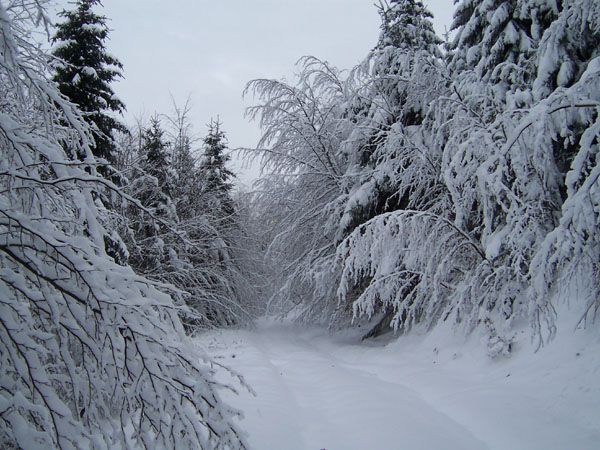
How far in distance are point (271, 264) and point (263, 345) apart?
10.6ft

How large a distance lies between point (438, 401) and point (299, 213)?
24.2 feet

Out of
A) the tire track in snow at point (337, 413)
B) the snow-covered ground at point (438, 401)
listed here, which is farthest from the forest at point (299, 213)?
the tire track in snow at point (337, 413)

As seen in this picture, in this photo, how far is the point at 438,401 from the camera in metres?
4.73

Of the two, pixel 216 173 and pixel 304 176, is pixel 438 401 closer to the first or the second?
pixel 304 176

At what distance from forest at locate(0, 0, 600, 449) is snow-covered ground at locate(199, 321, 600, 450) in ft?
1.55

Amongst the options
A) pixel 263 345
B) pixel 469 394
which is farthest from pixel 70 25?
pixel 469 394

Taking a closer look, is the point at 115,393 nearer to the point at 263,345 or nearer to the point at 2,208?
the point at 2,208

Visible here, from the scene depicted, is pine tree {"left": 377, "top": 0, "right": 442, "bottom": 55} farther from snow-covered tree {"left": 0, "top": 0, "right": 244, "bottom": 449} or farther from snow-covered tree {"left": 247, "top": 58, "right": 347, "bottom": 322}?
snow-covered tree {"left": 0, "top": 0, "right": 244, "bottom": 449}

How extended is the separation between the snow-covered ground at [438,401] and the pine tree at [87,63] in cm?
694

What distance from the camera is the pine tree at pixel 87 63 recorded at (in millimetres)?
8586

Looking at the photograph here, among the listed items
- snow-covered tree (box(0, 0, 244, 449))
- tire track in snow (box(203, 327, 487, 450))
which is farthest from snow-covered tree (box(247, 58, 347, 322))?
snow-covered tree (box(0, 0, 244, 449))

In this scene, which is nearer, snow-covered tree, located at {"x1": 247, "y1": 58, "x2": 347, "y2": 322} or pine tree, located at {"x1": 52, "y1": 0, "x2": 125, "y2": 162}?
pine tree, located at {"x1": 52, "y1": 0, "x2": 125, "y2": 162}

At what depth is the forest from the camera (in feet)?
6.07

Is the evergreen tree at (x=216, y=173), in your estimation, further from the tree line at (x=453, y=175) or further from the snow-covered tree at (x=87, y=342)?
the snow-covered tree at (x=87, y=342)
